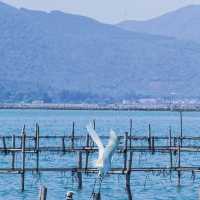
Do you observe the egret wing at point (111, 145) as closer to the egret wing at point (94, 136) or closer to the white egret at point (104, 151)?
the white egret at point (104, 151)

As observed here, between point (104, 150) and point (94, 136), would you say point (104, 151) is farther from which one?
point (94, 136)

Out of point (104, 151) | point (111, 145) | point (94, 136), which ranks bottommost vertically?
point (104, 151)

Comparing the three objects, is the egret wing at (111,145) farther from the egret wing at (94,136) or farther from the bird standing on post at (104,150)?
the egret wing at (94,136)

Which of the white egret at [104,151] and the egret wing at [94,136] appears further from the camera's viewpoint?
the white egret at [104,151]

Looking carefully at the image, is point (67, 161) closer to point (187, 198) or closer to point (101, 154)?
point (187, 198)

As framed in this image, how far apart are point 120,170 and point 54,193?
5.20 m

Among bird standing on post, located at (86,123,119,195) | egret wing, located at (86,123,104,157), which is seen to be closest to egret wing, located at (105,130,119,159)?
bird standing on post, located at (86,123,119,195)

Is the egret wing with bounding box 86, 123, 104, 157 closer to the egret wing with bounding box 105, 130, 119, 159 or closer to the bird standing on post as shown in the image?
the bird standing on post

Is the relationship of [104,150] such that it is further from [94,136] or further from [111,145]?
[94,136]

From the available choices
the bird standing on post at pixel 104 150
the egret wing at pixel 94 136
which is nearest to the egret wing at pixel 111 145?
the bird standing on post at pixel 104 150

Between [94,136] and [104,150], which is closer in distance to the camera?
[94,136]

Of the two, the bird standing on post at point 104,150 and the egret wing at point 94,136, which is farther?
the bird standing on post at point 104,150

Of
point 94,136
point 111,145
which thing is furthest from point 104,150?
point 94,136

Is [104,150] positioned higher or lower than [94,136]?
lower
